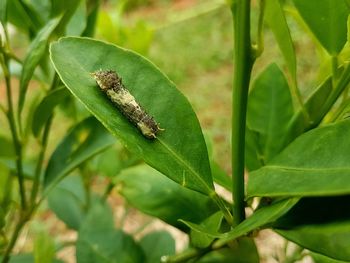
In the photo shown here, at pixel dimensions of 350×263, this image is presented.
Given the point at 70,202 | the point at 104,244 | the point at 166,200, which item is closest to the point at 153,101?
the point at 166,200

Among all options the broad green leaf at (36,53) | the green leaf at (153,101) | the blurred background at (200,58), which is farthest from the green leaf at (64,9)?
the blurred background at (200,58)

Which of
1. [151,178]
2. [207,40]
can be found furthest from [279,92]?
[207,40]

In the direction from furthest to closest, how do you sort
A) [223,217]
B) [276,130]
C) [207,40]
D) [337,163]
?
[207,40] < [276,130] < [223,217] < [337,163]

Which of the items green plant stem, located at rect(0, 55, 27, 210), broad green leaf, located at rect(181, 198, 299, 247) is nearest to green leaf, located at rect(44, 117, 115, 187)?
green plant stem, located at rect(0, 55, 27, 210)

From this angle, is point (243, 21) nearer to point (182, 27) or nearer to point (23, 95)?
point (23, 95)

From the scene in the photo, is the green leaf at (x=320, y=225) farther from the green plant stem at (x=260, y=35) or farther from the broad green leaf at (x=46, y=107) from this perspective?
the broad green leaf at (x=46, y=107)

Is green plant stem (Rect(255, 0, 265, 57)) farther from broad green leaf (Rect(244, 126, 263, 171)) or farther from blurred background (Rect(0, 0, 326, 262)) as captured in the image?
blurred background (Rect(0, 0, 326, 262))
